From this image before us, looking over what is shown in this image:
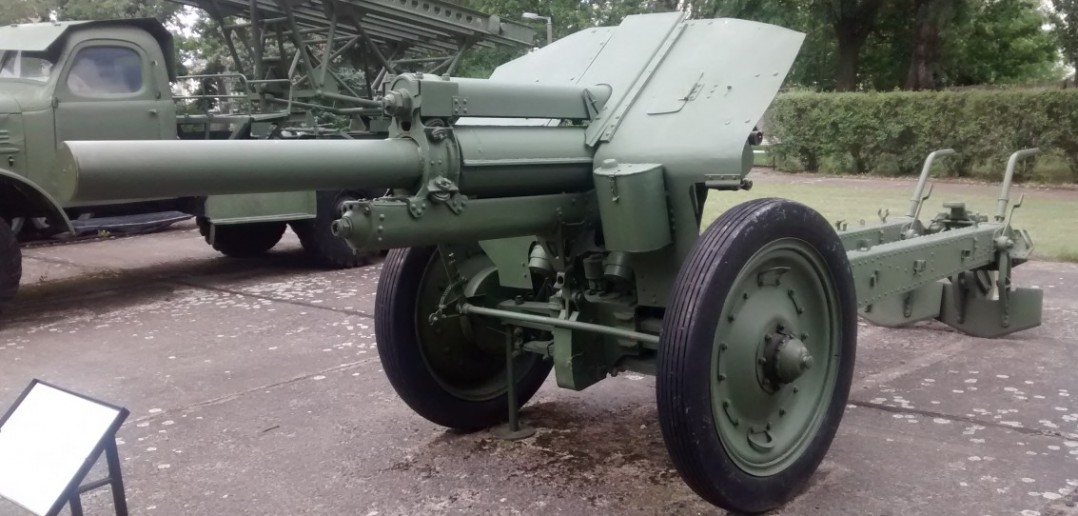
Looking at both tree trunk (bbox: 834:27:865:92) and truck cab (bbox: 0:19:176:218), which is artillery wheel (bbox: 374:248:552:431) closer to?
truck cab (bbox: 0:19:176:218)

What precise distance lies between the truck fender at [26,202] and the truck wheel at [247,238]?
2034 mm

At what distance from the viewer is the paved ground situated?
3.60m

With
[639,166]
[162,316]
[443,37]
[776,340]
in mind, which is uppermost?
[443,37]

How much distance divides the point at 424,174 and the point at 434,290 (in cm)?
116

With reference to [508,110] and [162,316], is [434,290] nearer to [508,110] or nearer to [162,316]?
[508,110]

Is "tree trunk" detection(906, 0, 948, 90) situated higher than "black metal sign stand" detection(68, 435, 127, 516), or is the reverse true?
"tree trunk" detection(906, 0, 948, 90)

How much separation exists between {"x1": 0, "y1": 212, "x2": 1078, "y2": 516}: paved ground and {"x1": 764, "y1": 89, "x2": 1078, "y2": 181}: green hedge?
9708 millimetres

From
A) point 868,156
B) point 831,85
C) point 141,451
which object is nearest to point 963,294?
point 141,451

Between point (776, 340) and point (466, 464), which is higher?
point (776, 340)

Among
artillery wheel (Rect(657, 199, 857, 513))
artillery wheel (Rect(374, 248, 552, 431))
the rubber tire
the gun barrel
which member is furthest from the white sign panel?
the rubber tire

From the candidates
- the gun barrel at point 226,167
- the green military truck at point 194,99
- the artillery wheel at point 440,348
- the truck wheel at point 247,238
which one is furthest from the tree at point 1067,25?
the gun barrel at point 226,167

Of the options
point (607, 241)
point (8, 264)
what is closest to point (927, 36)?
point (8, 264)

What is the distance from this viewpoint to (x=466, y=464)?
3.98 metres

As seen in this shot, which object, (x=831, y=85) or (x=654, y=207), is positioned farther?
(x=831, y=85)
